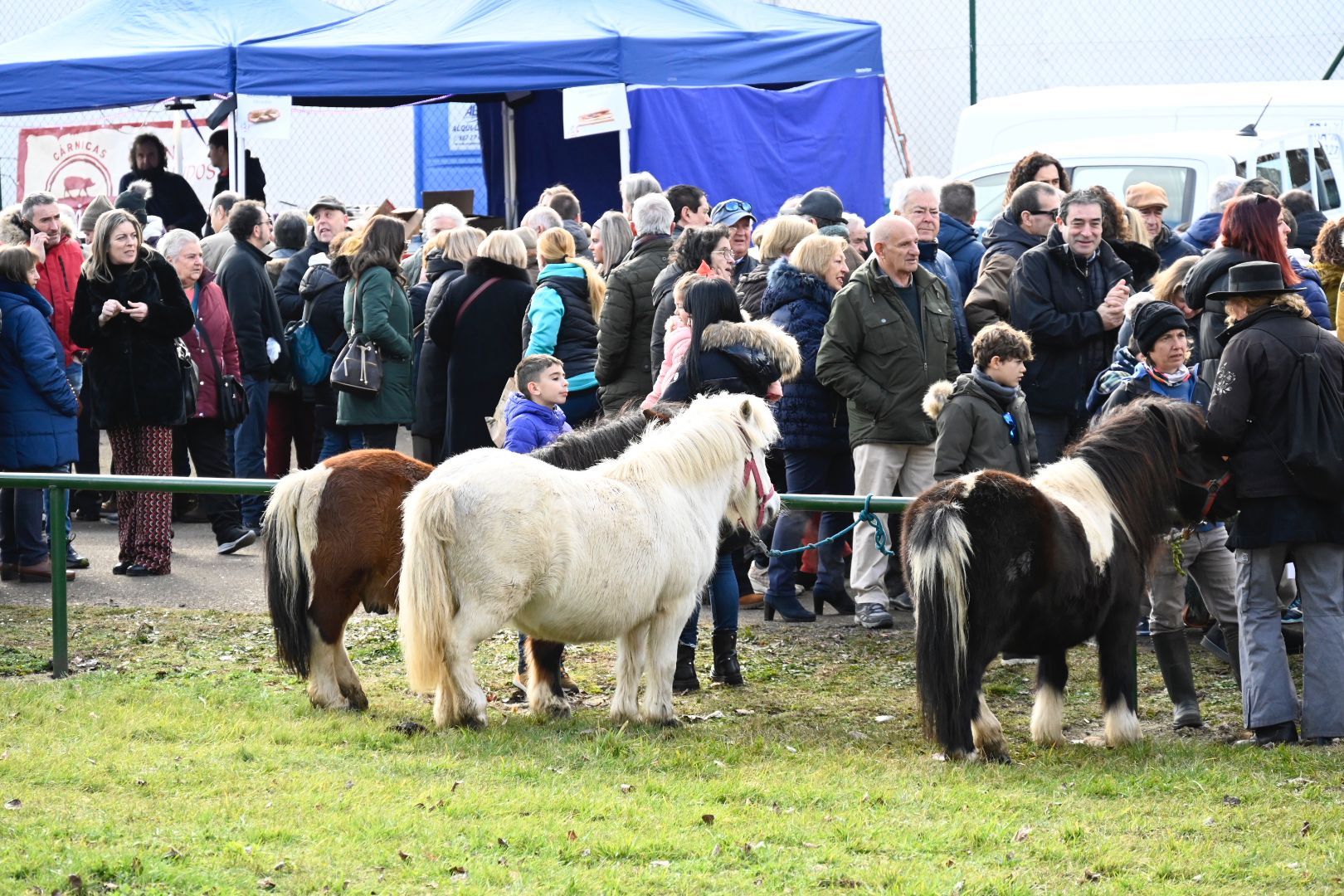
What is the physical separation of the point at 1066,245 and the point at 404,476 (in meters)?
4.01

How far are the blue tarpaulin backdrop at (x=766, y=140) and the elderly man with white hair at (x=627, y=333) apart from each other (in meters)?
5.27

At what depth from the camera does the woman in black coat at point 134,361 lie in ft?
32.6

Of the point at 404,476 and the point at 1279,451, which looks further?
the point at 404,476

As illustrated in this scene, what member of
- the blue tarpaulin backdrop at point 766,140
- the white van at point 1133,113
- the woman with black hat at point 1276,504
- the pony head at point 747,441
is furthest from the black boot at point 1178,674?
the blue tarpaulin backdrop at point 766,140

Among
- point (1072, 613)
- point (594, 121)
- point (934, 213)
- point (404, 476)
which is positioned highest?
point (594, 121)

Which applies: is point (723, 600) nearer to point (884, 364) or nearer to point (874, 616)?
point (874, 616)

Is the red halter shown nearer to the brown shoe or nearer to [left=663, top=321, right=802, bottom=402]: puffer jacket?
[left=663, top=321, right=802, bottom=402]: puffer jacket

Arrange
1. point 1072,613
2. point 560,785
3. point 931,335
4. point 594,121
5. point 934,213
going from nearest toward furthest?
point 560,785 → point 1072,613 → point 931,335 → point 934,213 → point 594,121

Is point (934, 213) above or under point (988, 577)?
above

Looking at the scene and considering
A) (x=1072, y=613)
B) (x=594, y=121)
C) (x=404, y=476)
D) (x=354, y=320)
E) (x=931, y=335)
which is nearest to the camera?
(x=1072, y=613)

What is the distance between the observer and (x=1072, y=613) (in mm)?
6277

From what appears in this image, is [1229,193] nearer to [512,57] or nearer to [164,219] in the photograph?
[512,57]

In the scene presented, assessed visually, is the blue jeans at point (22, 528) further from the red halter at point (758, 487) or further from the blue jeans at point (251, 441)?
the red halter at point (758, 487)

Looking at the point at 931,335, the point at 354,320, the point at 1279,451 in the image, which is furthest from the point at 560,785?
the point at 354,320
